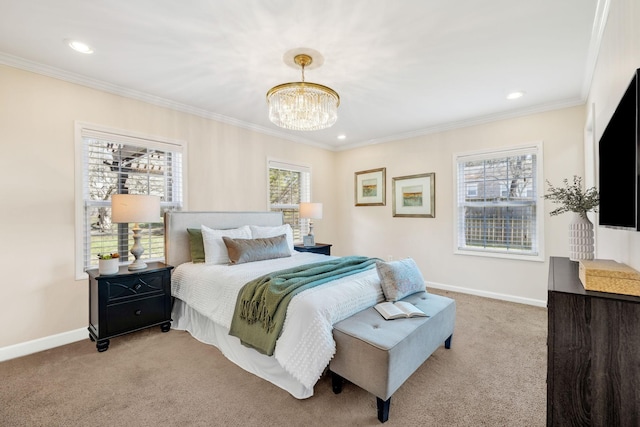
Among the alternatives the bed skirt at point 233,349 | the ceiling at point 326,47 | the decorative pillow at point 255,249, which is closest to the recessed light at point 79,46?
the ceiling at point 326,47

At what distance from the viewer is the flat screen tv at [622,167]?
3.39 ft

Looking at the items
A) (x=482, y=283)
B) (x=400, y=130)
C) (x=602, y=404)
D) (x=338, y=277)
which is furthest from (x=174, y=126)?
(x=482, y=283)

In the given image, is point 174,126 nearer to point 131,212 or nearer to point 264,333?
point 131,212

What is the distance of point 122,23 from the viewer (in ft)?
6.88

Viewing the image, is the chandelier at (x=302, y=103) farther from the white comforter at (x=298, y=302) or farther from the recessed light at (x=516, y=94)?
the recessed light at (x=516, y=94)

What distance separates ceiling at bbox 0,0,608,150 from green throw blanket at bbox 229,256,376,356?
74.3 inches

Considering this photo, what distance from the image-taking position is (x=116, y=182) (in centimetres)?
318

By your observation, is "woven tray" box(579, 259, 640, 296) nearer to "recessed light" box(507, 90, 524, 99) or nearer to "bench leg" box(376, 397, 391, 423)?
"bench leg" box(376, 397, 391, 423)

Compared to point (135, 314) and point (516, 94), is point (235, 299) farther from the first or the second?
point (516, 94)

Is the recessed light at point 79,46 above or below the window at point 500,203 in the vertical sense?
above

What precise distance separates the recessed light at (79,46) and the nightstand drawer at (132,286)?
199 centimetres

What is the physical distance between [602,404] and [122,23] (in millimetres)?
3360

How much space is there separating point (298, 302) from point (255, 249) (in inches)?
56.1

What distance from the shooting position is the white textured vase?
5.45ft
